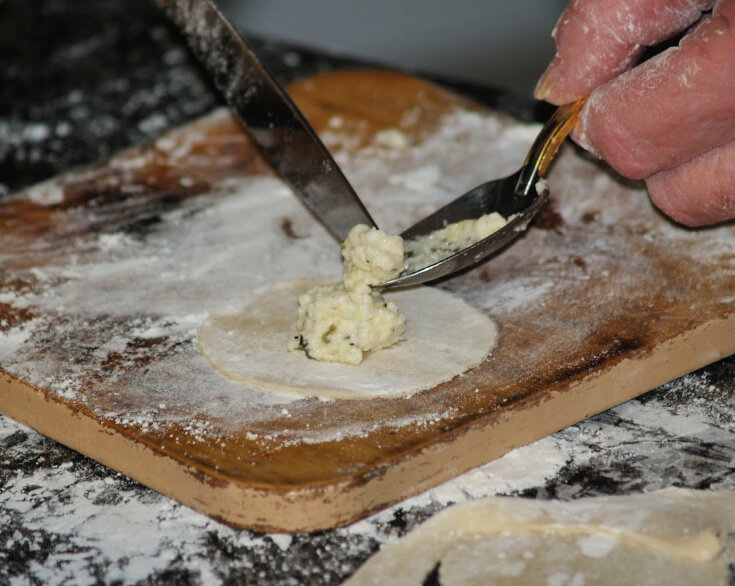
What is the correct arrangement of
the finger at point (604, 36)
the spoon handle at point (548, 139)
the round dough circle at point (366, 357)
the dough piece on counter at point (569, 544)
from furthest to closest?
1. the spoon handle at point (548, 139)
2. the finger at point (604, 36)
3. the round dough circle at point (366, 357)
4. the dough piece on counter at point (569, 544)

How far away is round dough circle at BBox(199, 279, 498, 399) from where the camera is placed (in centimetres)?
142

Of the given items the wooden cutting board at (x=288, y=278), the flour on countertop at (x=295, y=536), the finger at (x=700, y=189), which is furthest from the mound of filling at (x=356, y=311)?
the finger at (x=700, y=189)

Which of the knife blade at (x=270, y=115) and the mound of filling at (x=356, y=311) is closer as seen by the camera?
the mound of filling at (x=356, y=311)

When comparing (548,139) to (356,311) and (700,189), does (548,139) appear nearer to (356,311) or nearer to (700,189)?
(700,189)

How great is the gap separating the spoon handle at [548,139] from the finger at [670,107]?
0.02 m

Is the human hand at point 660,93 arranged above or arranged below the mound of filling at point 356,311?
above

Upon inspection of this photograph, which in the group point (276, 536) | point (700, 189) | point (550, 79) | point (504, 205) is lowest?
point (276, 536)

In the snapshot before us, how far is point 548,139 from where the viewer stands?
167 cm

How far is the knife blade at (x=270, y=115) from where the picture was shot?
1.76m

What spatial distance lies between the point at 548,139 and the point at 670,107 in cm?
23

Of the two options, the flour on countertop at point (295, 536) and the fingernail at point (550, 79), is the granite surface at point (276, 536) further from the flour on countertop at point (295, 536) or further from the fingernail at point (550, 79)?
the fingernail at point (550, 79)

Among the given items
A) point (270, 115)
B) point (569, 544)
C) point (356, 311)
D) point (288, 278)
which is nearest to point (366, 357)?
point (356, 311)

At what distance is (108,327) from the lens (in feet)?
5.28

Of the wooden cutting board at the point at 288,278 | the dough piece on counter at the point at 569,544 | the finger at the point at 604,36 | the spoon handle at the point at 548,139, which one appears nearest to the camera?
the dough piece on counter at the point at 569,544
